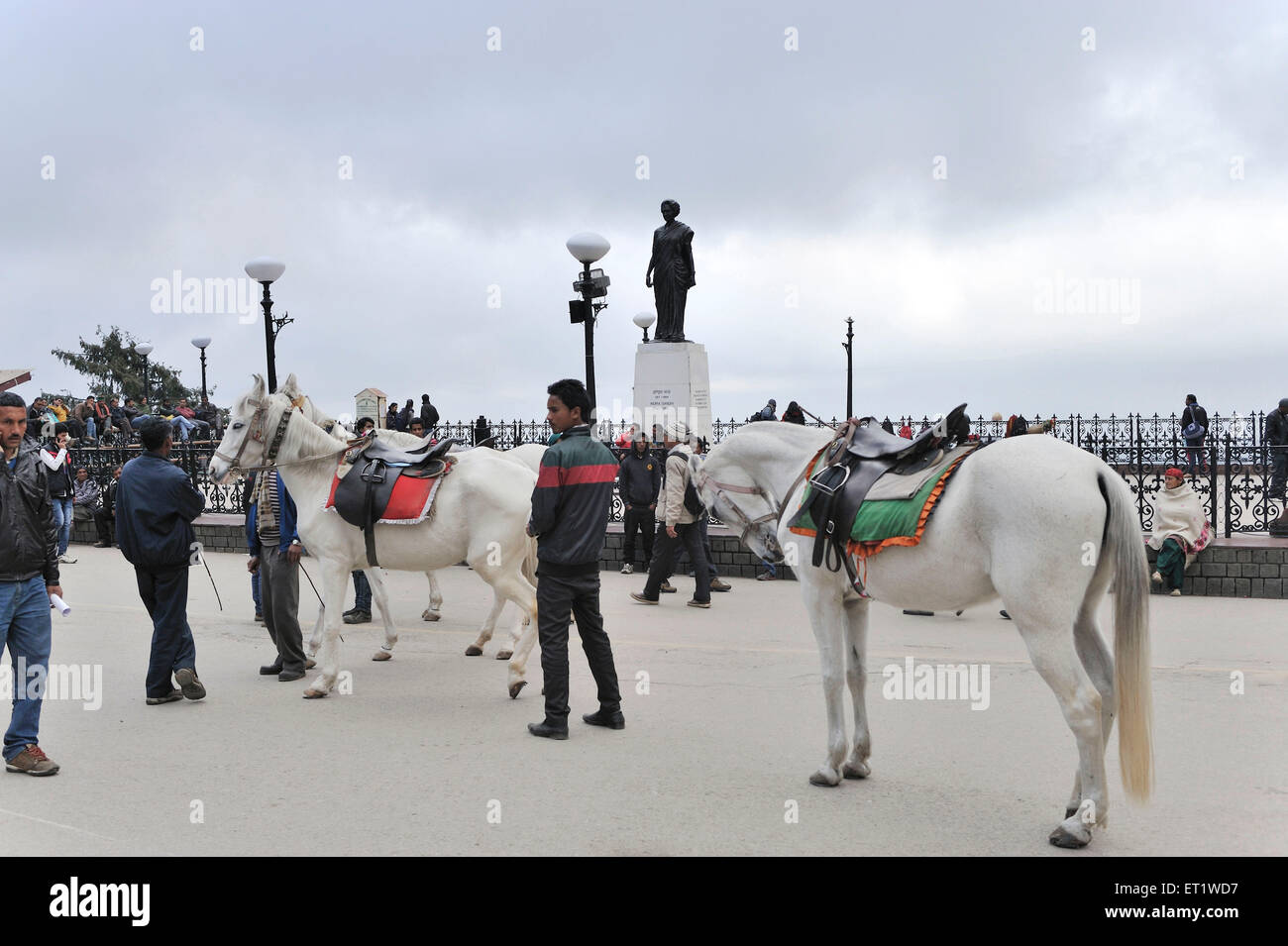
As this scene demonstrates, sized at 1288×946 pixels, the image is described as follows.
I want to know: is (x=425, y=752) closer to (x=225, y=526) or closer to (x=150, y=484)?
(x=150, y=484)

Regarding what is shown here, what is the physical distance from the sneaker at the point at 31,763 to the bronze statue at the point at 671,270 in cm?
1483

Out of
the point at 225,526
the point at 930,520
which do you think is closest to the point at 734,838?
the point at 930,520

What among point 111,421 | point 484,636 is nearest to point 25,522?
point 484,636

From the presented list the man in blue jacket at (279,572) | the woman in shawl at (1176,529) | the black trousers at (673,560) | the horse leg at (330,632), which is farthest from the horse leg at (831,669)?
the woman in shawl at (1176,529)

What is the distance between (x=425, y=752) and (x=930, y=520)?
3.21 m

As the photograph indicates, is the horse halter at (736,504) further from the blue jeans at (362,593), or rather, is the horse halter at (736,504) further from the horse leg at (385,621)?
the blue jeans at (362,593)

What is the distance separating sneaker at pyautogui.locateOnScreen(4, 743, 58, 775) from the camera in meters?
5.94

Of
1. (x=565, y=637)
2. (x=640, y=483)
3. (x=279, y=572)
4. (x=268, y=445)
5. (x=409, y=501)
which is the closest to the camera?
(x=565, y=637)

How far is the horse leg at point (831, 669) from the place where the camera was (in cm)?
558

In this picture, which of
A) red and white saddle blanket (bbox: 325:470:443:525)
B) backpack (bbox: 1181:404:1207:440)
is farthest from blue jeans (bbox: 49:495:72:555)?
backpack (bbox: 1181:404:1207:440)

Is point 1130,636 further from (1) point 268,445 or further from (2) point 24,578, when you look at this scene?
(1) point 268,445

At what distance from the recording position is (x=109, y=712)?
7426mm

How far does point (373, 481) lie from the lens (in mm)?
8055

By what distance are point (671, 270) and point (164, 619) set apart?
1341cm
